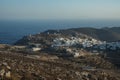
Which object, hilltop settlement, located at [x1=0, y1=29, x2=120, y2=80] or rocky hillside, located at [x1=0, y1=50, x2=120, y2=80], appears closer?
rocky hillside, located at [x1=0, y1=50, x2=120, y2=80]

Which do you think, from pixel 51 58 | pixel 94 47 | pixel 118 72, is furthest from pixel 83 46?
pixel 118 72

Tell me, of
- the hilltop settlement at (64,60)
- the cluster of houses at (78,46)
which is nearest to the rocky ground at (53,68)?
the hilltop settlement at (64,60)

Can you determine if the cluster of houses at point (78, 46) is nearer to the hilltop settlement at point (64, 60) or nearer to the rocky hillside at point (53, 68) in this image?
the hilltop settlement at point (64, 60)

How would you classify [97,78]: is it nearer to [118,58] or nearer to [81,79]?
[81,79]

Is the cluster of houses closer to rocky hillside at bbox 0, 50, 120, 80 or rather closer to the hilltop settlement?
the hilltop settlement

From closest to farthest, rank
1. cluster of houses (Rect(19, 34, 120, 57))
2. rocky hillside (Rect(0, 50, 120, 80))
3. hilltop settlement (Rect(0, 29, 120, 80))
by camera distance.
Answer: rocky hillside (Rect(0, 50, 120, 80)) < hilltop settlement (Rect(0, 29, 120, 80)) < cluster of houses (Rect(19, 34, 120, 57))

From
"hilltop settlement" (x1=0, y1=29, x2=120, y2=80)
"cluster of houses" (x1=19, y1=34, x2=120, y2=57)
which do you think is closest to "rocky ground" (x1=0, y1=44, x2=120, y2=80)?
"hilltop settlement" (x1=0, y1=29, x2=120, y2=80)

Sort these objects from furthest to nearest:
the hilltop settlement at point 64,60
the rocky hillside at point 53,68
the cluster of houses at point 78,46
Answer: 1. the cluster of houses at point 78,46
2. the hilltop settlement at point 64,60
3. the rocky hillside at point 53,68

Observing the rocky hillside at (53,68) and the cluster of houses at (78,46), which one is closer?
the rocky hillside at (53,68)
